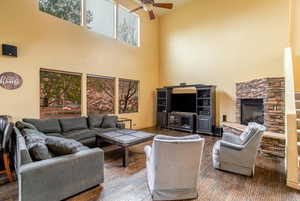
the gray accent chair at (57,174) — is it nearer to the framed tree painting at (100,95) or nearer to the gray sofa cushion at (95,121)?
the gray sofa cushion at (95,121)

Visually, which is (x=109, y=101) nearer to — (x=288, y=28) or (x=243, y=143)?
(x=243, y=143)

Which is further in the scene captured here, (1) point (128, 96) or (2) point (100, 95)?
(1) point (128, 96)

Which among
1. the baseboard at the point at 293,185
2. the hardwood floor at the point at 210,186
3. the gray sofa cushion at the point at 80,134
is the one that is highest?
the gray sofa cushion at the point at 80,134

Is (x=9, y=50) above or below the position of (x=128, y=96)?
above

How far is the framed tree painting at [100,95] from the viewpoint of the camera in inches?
227

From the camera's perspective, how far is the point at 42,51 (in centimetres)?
457

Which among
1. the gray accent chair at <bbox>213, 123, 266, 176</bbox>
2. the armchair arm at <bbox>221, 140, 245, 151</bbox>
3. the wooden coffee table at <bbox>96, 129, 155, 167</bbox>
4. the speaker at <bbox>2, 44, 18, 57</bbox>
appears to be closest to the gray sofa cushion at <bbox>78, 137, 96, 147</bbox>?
the wooden coffee table at <bbox>96, 129, 155, 167</bbox>

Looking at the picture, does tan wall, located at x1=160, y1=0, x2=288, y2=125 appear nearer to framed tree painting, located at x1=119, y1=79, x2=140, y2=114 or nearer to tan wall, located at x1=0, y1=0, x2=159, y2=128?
framed tree painting, located at x1=119, y1=79, x2=140, y2=114

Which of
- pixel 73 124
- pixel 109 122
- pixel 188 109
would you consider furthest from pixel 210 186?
pixel 188 109

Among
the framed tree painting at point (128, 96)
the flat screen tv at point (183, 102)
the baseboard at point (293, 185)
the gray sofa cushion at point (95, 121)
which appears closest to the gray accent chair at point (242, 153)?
the baseboard at point (293, 185)

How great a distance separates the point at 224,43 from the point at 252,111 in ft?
9.14

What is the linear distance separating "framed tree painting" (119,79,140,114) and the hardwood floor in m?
3.49

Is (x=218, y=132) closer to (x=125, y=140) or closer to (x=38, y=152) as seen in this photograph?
(x=125, y=140)

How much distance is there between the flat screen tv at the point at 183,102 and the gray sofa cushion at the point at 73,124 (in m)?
3.91
